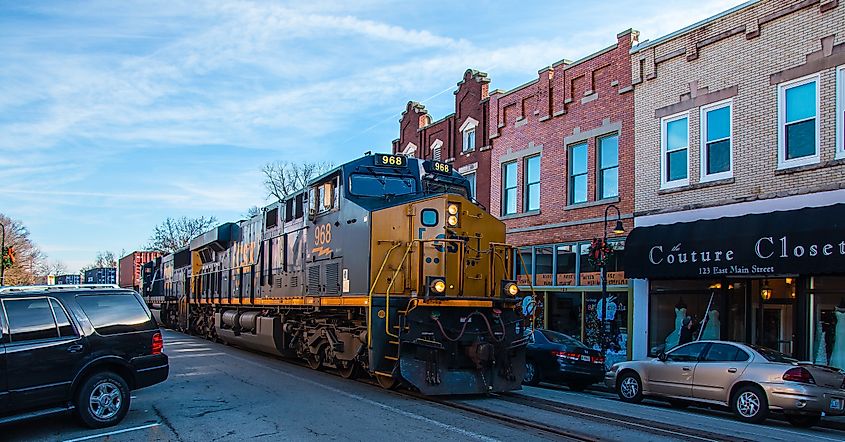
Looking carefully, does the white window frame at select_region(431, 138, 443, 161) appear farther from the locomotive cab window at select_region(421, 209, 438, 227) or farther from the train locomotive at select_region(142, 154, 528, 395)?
the locomotive cab window at select_region(421, 209, 438, 227)

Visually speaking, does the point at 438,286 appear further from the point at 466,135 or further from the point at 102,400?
the point at 466,135

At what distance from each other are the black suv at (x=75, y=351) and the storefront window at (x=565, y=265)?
46.1 ft

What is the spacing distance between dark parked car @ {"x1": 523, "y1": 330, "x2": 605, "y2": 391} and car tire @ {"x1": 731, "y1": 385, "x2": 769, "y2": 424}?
4121 mm

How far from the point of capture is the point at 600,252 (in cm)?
1977

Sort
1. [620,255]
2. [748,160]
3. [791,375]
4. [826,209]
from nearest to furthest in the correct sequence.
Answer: [791,375] < [826,209] < [748,160] < [620,255]

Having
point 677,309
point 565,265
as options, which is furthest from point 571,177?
point 677,309

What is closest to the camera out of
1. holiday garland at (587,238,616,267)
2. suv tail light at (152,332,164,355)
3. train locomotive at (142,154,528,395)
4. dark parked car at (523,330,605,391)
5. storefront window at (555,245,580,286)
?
suv tail light at (152,332,164,355)

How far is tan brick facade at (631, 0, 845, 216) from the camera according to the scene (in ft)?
51.0

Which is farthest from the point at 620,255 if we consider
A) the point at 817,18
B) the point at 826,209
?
the point at 817,18

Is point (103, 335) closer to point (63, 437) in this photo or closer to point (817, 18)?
point (63, 437)

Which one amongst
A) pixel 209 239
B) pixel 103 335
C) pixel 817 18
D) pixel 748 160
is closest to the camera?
pixel 103 335

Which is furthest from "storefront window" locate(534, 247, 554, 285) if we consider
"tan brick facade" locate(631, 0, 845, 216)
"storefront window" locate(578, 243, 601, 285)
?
"tan brick facade" locate(631, 0, 845, 216)

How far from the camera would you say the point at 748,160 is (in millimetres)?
17047

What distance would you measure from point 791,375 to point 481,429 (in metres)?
5.78
